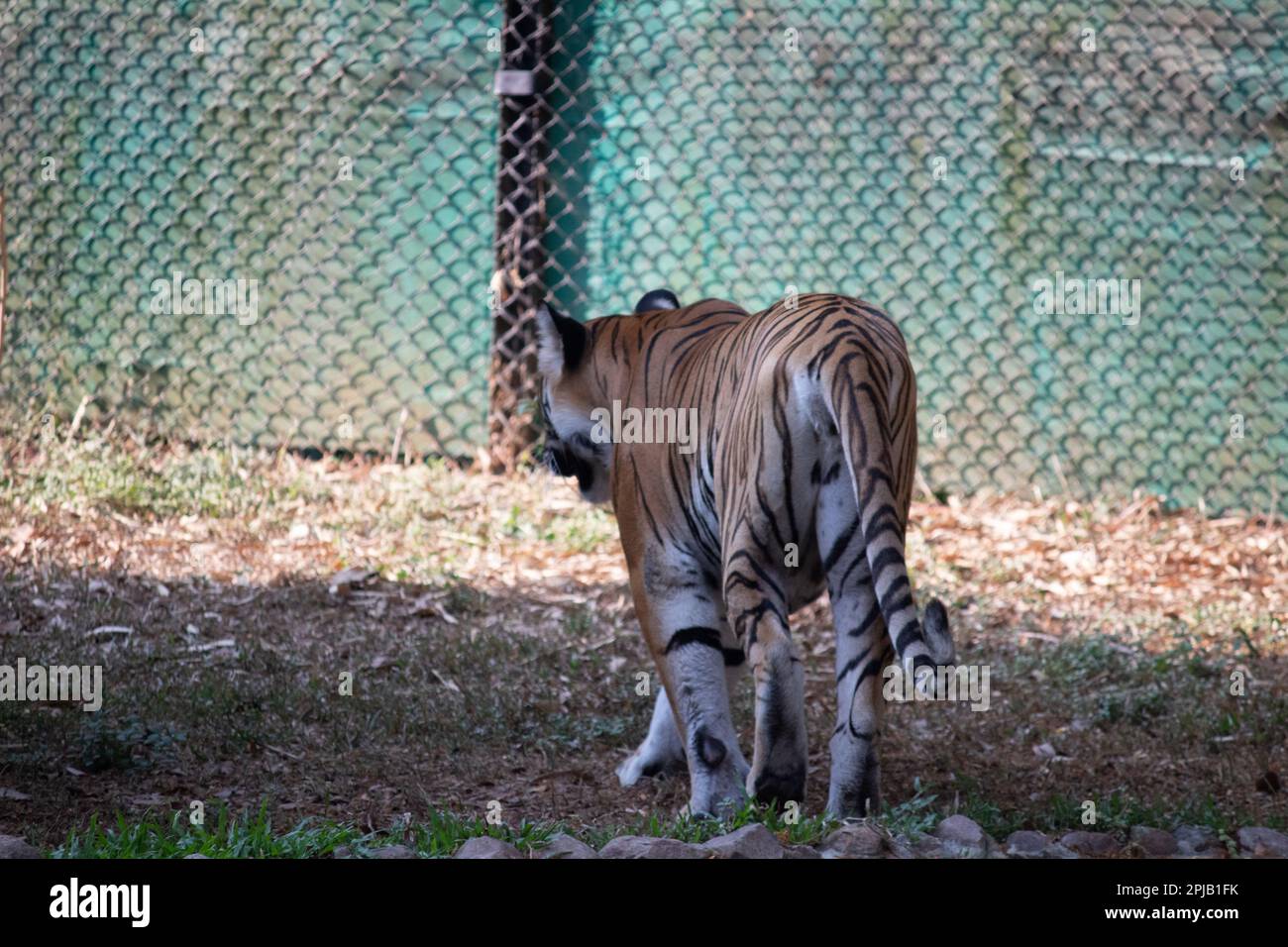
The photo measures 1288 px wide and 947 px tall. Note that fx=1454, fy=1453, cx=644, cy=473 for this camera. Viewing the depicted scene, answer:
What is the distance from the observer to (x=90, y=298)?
7934 mm

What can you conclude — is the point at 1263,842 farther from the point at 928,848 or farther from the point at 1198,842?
the point at 928,848

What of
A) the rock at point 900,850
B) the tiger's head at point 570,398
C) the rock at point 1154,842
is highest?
the tiger's head at point 570,398

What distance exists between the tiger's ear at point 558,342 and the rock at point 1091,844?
2200 millimetres

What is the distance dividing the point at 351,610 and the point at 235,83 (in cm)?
323

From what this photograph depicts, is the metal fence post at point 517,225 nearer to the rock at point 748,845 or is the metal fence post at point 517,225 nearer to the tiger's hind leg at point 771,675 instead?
the tiger's hind leg at point 771,675

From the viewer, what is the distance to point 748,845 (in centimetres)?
310

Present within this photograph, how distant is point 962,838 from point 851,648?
0.57 meters

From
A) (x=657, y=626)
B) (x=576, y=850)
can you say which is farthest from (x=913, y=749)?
(x=576, y=850)

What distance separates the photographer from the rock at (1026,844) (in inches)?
145

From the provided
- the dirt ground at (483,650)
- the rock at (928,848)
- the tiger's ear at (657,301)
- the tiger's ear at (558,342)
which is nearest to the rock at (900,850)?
the rock at (928,848)

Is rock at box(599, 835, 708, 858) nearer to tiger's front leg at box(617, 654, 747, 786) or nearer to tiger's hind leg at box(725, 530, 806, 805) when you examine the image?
tiger's hind leg at box(725, 530, 806, 805)

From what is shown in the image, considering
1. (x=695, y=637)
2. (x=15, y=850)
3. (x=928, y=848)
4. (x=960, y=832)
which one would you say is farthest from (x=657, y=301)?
(x=15, y=850)
